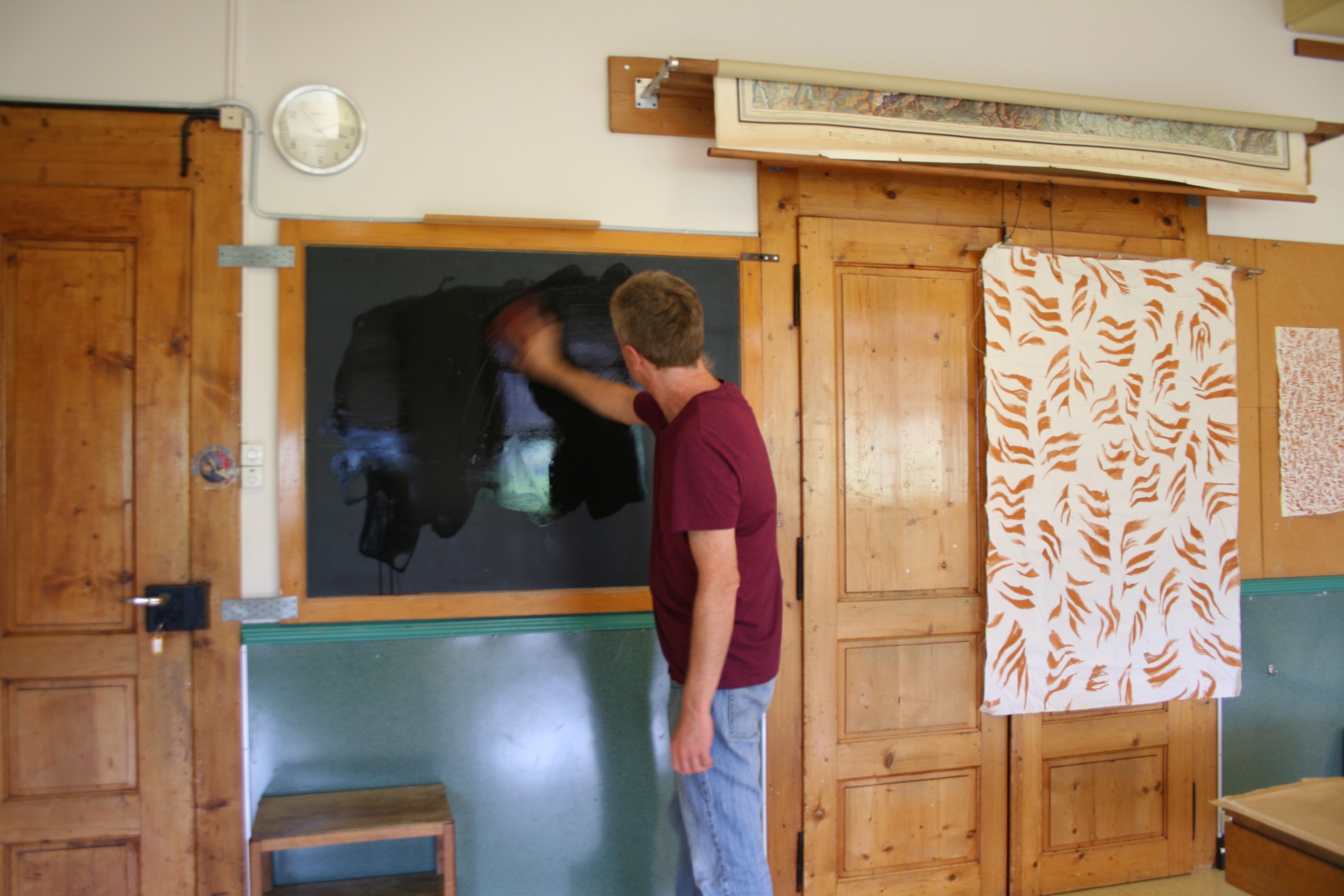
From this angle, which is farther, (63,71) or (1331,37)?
(1331,37)

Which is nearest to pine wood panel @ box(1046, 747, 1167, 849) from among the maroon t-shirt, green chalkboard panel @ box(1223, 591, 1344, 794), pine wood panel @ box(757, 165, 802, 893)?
green chalkboard panel @ box(1223, 591, 1344, 794)

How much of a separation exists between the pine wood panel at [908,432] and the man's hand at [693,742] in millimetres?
991

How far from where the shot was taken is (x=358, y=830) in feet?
6.38

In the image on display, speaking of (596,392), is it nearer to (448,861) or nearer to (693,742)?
(693,742)

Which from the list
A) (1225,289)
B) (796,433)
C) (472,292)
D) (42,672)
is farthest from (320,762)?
(1225,289)

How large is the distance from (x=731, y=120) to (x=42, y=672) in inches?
94.7

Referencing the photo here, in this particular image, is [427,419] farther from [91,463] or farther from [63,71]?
[63,71]

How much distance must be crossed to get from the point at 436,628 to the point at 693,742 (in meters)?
0.94

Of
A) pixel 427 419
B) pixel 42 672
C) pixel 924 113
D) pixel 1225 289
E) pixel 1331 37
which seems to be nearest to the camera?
pixel 42 672

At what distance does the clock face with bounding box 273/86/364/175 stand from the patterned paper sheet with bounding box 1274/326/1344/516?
3193 mm

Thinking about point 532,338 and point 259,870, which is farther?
point 532,338

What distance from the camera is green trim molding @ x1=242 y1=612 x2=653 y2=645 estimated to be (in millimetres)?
2188

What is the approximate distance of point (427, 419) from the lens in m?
2.25

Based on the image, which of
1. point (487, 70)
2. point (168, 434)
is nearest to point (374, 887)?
point (168, 434)
